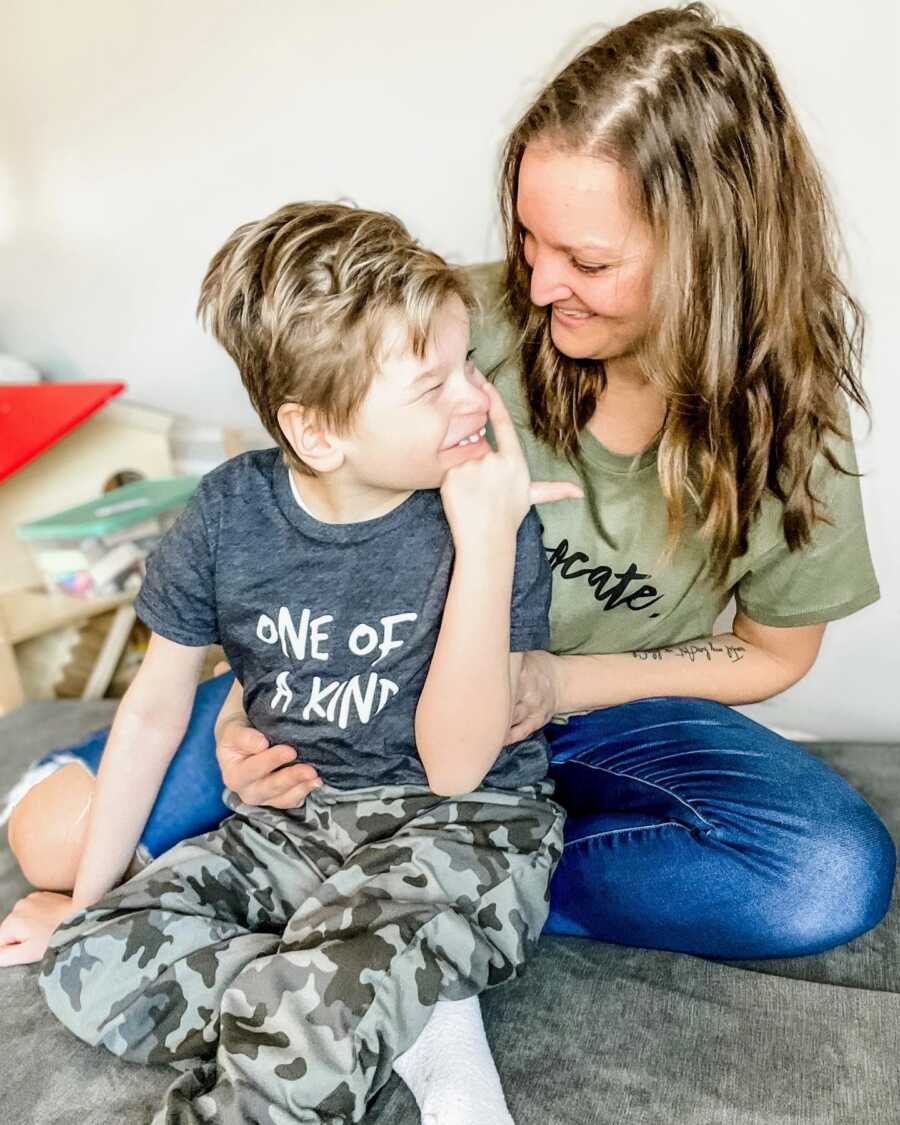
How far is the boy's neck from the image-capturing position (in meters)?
0.99

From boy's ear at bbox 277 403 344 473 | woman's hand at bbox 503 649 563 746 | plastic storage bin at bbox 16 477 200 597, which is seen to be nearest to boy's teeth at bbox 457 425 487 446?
boy's ear at bbox 277 403 344 473

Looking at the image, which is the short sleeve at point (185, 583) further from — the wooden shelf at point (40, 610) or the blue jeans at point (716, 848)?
the wooden shelf at point (40, 610)

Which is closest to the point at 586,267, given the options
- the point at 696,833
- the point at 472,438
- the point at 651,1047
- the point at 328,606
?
the point at 472,438

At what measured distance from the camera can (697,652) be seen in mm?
1194

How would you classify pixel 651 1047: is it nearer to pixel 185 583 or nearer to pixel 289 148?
pixel 185 583

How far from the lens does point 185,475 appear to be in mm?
1895

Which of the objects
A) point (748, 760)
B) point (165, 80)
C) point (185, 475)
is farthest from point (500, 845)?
point (165, 80)

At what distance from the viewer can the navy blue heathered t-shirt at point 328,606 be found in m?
1.00

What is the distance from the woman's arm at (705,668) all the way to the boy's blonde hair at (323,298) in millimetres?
398

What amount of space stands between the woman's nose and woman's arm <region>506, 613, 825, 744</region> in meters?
0.38

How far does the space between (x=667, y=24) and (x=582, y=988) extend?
0.87 meters

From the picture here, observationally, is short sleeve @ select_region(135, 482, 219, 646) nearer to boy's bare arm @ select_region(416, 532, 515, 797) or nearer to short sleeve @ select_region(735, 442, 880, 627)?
boy's bare arm @ select_region(416, 532, 515, 797)

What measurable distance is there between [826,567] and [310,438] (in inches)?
21.7

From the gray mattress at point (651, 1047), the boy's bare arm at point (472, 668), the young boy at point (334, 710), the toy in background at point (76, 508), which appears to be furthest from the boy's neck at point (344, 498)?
the toy in background at point (76, 508)
